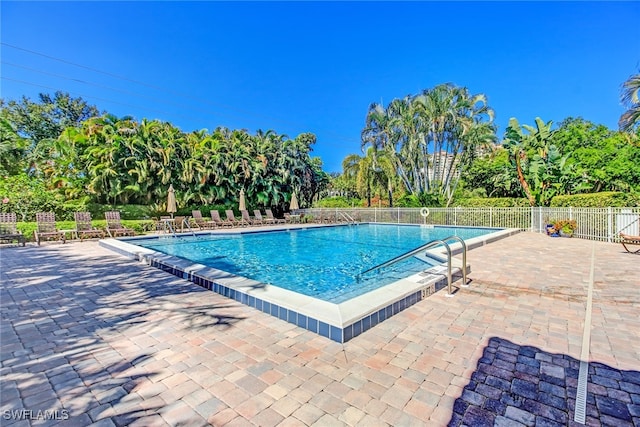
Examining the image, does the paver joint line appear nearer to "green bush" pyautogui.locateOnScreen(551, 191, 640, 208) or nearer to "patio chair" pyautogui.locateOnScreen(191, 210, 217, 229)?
"green bush" pyautogui.locateOnScreen(551, 191, 640, 208)

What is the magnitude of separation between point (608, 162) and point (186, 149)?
94.0 ft

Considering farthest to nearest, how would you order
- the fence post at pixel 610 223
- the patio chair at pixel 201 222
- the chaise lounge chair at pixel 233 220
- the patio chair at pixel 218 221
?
the chaise lounge chair at pixel 233 220
the patio chair at pixel 218 221
the patio chair at pixel 201 222
the fence post at pixel 610 223

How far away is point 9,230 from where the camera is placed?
1202 centimetres

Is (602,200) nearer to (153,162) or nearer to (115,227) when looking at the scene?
(115,227)

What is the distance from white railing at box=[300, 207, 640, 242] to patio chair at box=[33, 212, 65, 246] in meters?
14.8

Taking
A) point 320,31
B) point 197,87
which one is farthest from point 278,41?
point 197,87

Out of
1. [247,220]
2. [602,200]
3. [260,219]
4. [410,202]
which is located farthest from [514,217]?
[247,220]

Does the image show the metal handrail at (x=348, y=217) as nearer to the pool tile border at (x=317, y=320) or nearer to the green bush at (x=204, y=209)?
the green bush at (x=204, y=209)

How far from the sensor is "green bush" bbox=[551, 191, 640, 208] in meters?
12.6

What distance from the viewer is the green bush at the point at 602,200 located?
41.2 feet

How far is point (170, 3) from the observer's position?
1474 cm

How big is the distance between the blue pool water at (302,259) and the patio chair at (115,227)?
2.03 metres
